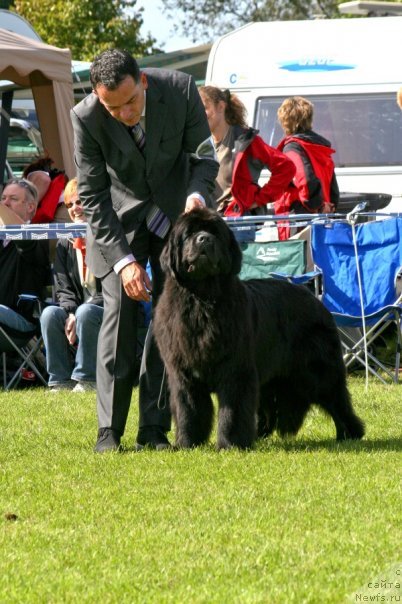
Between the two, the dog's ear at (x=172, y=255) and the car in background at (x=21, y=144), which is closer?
the dog's ear at (x=172, y=255)

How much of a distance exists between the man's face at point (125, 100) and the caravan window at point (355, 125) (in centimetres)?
742

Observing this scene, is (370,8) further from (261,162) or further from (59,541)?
(59,541)

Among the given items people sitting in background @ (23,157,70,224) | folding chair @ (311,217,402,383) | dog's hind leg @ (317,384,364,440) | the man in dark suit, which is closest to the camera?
the man in dark suit

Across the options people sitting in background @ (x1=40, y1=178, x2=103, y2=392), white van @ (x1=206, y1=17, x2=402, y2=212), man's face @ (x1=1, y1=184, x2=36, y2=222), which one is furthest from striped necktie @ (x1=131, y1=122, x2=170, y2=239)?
white van @ (x1=206, y1=17, x2=402, y2=212)

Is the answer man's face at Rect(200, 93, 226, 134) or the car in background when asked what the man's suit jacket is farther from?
the car in background

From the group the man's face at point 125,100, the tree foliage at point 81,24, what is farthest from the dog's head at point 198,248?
the tree foliage at point 81,24

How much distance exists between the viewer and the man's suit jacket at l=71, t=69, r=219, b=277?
573cm

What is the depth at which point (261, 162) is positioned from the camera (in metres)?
9.88

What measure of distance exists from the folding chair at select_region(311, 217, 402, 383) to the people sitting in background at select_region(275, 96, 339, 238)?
1.07 metres

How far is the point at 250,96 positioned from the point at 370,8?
119 inches

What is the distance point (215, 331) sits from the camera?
5.73 m

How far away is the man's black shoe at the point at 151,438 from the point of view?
6.11 metres

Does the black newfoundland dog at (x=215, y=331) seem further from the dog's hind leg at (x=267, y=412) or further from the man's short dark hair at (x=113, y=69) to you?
the man's short dark hair at (x=113, y=69)

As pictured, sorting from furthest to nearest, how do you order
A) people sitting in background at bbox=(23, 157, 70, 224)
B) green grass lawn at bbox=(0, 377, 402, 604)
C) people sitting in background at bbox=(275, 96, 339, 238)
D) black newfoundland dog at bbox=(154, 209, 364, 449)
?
people sitting in background at bbox=(23, 157, 70, 224), people sitting in background at bbox=(275, 96, 339, 238), black newfoundland dog at bbox=(154, 209, 364, 449), green grass lawn at bbox=(0, 377, 402, 604)
